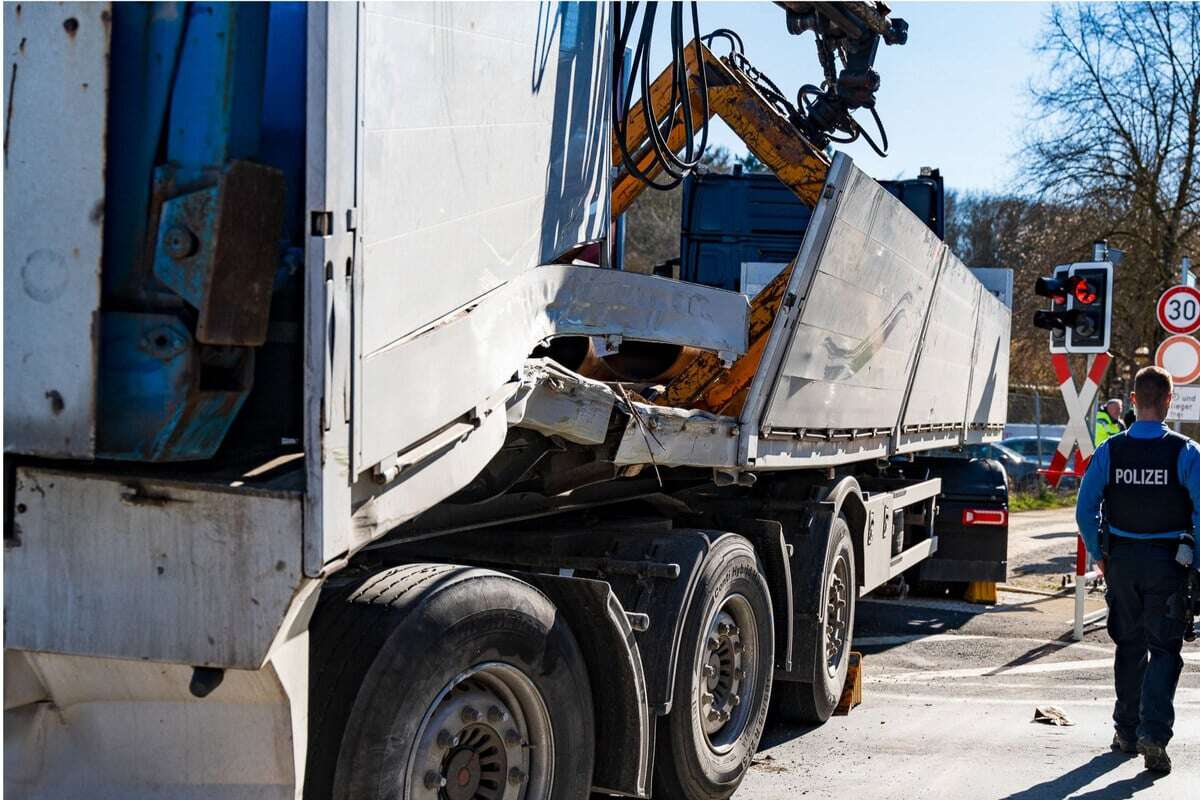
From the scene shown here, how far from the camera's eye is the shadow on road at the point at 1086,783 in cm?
572

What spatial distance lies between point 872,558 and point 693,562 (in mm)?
3214

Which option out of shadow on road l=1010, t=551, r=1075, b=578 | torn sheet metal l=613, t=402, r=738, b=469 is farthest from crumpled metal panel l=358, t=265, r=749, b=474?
shadow on road l=1010, t=551, r=1075, b=578

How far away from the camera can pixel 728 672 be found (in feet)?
18.6

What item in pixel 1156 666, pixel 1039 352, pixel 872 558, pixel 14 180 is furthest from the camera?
pixel 1039 352

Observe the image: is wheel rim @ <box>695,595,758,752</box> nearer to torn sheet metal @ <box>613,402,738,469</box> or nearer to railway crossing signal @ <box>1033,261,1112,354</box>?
torn sheet metal @ <box>613,402,738,469</box>

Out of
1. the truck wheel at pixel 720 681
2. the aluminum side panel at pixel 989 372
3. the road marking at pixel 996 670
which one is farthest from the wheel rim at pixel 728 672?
the aluminum side panel at pixel 989 372

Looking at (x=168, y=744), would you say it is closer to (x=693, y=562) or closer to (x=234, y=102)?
(x=234, y=102)

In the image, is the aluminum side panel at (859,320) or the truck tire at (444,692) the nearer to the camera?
the truck tire at (444,692)

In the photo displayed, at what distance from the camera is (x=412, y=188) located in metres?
3.25

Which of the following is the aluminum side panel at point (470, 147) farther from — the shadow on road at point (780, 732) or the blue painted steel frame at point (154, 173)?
the shadow on road at point (780, 732)

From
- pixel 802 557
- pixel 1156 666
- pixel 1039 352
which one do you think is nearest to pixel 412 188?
pixel 802 557

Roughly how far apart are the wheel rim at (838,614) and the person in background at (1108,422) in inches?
372

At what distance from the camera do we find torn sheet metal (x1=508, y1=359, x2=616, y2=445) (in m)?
4.04

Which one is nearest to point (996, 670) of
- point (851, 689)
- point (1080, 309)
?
point (851, 689)
